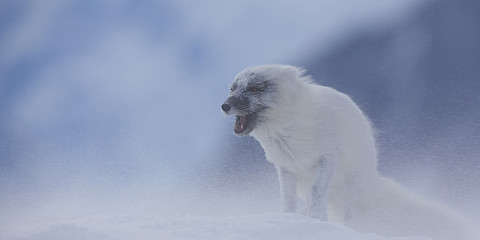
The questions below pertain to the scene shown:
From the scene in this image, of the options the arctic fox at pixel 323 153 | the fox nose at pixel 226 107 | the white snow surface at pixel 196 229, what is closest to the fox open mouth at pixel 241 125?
the arctic fox at pixel 323 153

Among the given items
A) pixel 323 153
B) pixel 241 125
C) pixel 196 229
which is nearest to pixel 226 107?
pixel 241 125

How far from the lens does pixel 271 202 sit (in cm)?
991

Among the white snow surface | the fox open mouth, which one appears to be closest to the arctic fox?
the fox open mouth

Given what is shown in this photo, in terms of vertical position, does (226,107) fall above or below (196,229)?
above

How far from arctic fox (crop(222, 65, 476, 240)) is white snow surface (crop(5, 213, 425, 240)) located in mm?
1598

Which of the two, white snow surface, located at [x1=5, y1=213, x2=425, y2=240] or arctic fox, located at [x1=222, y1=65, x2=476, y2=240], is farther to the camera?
arctic fox, located at [x1=222, y1=65, x2=476, y2=240]

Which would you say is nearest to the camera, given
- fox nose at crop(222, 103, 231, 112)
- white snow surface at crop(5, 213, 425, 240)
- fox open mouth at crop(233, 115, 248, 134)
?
white snow surface at crop(5, 213, 425, 240)

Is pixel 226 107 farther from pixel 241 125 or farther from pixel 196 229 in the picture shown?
pixel 196 229

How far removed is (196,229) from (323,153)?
2.61 meters

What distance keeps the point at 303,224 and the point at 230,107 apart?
233 cm

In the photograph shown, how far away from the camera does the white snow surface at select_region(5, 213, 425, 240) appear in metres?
5.05

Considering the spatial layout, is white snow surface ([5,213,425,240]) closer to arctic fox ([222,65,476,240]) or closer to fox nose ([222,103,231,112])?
arctic fox ([222,65,476,240])

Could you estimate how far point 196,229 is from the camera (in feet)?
18.4

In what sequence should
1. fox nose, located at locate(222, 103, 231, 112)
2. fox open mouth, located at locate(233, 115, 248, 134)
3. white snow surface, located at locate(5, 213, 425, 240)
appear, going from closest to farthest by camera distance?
white snow surface, located at locate(5, 213, 425, 240), fox nose, located at locate(222, 103, 231, 112), fox open mouth, located at locate(233, 115, 248, 134)
